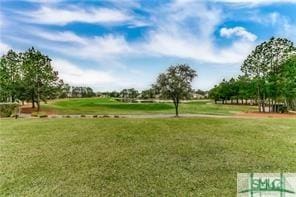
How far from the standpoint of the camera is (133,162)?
5.69m

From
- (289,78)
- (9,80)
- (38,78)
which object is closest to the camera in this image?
(38,78)

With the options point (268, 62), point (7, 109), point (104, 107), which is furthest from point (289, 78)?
point (7, 109)

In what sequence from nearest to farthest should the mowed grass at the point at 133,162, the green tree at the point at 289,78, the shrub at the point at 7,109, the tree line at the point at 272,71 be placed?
1. the mowed grass at the point at 133,162
2. the shrub at the point at 7,109
3. the green tree at the point at 289,78
4. the tree line at the point at 272,71

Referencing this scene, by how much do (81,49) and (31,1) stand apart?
1719 mm

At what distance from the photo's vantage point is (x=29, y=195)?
4.19 metres

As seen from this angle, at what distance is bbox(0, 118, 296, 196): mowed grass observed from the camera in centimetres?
447

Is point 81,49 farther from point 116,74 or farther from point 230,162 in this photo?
point 230,162

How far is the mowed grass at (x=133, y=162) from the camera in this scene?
4.47m

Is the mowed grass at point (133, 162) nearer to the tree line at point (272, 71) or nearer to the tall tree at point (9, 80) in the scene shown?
the tall tree at point (9, 80)

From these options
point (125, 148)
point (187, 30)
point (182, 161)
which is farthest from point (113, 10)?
point (182, 161)

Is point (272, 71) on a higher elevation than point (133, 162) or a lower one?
higher

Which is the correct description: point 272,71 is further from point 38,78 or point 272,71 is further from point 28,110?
point 28,110

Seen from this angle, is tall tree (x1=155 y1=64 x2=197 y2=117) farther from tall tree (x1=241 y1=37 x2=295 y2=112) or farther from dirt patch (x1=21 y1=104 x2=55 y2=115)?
tall tree (x1=241 y1=37 x2=295 y2=112)

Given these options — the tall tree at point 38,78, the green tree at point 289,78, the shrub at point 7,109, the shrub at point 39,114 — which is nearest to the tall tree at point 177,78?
the tall tree at point 38,78
